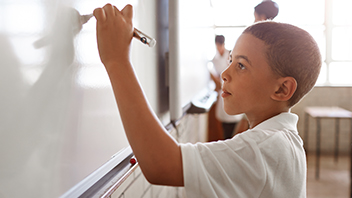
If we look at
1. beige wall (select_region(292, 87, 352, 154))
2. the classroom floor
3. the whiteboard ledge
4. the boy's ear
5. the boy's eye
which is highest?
the boy's eye

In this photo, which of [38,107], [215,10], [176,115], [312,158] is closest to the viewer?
[38,107]

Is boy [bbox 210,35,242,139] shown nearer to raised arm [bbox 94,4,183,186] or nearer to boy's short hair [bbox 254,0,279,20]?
boy's short hair [bbox 254,0,279,20]

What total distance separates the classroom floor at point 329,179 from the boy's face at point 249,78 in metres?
3.28

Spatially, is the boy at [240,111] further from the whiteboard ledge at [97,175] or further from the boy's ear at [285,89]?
the whiteboard ledge at [97,175]

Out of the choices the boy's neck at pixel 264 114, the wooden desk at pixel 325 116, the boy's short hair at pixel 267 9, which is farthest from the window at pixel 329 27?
the boy's neck at pixel 264 114

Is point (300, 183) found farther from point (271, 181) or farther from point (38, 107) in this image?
point (38, 107)

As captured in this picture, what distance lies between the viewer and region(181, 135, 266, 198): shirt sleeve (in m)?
0.68

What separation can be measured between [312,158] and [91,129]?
5178 mm

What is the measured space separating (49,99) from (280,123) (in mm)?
530

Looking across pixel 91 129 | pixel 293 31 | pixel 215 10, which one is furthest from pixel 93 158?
pixel 215 10

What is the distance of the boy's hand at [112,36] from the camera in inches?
26.5

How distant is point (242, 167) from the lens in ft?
2.29

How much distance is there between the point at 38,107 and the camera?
0.53 metres

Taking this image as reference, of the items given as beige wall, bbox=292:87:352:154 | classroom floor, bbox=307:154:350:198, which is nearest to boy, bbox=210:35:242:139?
classroom floor, bbox=307:154:350:198
